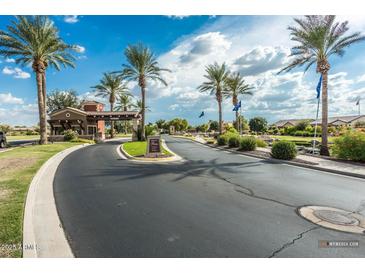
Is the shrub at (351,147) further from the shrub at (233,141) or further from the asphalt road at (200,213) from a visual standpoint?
the shrub at (233,141)

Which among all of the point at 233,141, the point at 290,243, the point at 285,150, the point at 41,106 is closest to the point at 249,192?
the point at 290,243

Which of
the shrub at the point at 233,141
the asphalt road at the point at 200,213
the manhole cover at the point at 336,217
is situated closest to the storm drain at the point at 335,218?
the manhole cover at the point at 336,217

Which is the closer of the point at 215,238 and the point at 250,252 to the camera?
the point at 250,252

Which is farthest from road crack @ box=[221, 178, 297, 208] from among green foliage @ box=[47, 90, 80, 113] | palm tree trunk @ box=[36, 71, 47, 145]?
green foliage @ box=[47, 90, 80, 113]

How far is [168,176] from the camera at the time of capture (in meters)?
8.97

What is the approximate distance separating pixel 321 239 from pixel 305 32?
17108 millimetres

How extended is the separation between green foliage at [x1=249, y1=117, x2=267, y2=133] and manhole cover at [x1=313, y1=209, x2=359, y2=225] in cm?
7004

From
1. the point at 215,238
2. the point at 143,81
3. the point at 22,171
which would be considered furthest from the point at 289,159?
the point at 143,81

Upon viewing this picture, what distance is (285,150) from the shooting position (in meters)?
12.9

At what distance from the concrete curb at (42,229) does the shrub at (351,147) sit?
13.9m

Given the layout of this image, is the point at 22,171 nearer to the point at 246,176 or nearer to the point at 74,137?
the point at 246,176

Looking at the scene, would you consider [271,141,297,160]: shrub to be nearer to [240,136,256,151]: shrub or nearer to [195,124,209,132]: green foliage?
[240,136,256,151]: shrub

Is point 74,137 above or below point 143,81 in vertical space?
below

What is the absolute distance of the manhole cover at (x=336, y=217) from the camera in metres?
4.57
